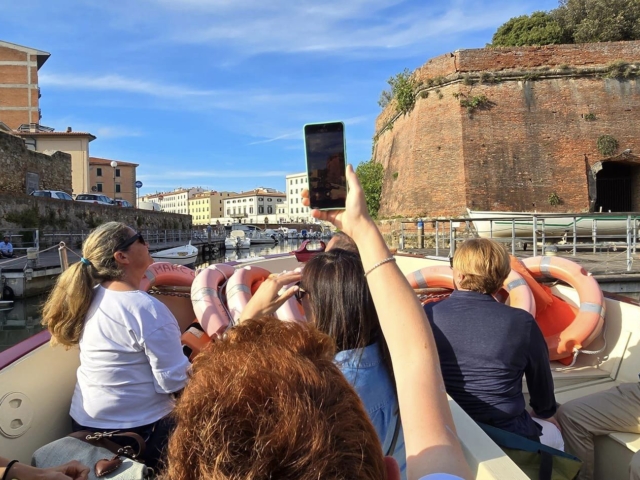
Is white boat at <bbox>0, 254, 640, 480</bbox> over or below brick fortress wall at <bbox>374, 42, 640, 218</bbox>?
below

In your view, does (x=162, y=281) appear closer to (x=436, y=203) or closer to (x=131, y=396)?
(x=131, y=396)

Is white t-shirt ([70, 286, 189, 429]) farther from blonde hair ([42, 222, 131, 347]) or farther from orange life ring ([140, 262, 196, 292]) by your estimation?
orange life ring ([140, 262, 196, 292])

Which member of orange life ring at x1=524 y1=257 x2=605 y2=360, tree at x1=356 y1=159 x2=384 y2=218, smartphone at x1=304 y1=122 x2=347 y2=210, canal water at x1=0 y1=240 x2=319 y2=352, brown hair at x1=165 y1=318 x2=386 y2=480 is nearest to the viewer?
brown hair at x1=165 y1=318 x2=386 y2=480

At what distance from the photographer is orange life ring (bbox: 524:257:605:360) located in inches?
146

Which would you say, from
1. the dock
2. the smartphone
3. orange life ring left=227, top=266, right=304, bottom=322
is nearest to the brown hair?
the smartphone

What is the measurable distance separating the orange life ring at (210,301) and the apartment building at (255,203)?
306 feet

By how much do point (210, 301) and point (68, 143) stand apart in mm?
37678

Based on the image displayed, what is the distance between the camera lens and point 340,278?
59.1 inches

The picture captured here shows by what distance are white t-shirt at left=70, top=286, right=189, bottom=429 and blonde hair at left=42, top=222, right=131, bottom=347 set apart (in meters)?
0.09

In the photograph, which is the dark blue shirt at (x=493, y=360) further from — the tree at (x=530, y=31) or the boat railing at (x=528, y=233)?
the tree at (x=530, y=31)

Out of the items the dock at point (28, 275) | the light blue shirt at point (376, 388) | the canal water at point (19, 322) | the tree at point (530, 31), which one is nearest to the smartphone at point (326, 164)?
the light blue shirt at point (376, 388)

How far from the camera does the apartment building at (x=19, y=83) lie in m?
34.6

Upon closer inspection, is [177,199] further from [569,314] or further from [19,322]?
[569,314]

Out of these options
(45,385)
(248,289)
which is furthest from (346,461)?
(248,289)
